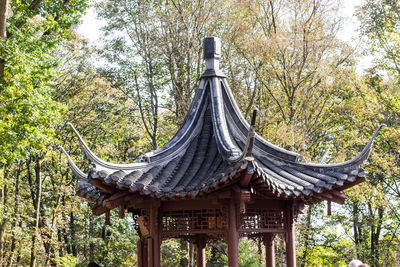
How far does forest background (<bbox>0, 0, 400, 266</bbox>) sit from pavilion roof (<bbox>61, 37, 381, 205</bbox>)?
5.12m

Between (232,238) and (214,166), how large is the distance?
95 centimetres

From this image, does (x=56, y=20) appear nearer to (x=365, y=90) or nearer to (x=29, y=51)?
(x=29, y=51)

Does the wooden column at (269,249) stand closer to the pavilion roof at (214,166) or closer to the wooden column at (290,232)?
the wooden column at (290,232)

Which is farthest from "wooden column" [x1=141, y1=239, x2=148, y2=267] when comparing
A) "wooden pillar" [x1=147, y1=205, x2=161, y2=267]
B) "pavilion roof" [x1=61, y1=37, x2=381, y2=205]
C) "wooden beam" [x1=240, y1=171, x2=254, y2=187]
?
"wooden beam" [x1=240, y1=171, x2=254, y2=187]

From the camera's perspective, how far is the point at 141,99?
2275 cm

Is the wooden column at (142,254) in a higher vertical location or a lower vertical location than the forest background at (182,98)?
lower

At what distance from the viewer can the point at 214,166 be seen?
7324 millimetres

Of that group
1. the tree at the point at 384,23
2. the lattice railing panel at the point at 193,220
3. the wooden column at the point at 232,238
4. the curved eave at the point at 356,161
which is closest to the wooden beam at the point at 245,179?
the wooden column at the point at 232,238

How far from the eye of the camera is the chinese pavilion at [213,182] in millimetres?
6660

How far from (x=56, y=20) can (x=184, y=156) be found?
7388mm

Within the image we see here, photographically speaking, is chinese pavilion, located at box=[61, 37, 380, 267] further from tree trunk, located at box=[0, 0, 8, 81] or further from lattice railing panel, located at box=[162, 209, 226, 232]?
tree trunk, located at box=[0, 0, 8, 81]

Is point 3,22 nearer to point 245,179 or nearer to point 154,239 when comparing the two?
point 154,239

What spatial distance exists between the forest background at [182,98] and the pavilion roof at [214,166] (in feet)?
16.8

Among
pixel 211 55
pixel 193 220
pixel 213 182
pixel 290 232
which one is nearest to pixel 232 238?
pixel 193 220
